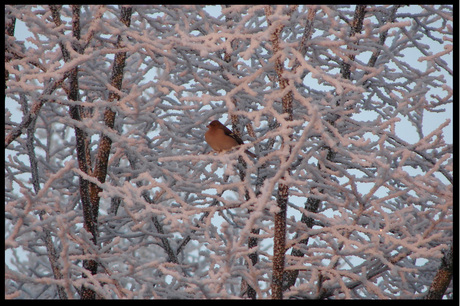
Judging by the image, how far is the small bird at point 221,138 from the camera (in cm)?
671

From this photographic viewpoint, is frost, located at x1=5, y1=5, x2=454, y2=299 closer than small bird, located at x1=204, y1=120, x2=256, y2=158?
Yes

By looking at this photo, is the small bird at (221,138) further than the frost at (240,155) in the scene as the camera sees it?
Yes

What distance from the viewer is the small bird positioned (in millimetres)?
6707

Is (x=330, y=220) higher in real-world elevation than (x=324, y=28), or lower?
lower

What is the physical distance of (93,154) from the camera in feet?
26.2

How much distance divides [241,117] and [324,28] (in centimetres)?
190

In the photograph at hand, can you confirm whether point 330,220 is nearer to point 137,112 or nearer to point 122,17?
point 137,112

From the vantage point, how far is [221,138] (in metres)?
6.73
